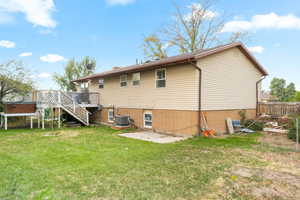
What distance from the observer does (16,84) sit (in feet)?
38.7

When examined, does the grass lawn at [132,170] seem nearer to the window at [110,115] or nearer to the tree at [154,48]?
the window at [110,115]

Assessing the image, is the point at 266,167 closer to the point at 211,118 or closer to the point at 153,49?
the point at 211,118

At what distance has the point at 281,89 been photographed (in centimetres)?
3638

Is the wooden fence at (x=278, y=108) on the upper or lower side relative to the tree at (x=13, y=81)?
lower

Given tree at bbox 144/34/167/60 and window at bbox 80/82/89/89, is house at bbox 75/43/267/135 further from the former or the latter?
tree at bbox 144/34/167/60

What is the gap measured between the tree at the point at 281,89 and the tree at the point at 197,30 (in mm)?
20118

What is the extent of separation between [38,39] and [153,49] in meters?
13.6

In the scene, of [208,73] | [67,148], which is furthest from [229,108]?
[67,148]

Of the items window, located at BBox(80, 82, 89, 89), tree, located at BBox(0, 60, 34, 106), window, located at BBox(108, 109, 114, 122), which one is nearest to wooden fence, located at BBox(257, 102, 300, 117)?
window, located at BBox(108, 109, 114, 122)

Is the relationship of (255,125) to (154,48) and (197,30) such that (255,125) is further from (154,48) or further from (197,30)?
(154,48)

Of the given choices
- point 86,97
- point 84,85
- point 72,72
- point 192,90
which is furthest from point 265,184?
point 72,72

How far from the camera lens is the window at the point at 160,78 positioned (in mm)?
9758

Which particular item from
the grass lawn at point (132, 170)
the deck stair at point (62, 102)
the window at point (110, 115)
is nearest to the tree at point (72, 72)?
the deck stair at point (62, 102)

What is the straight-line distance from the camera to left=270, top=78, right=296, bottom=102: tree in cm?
3395
